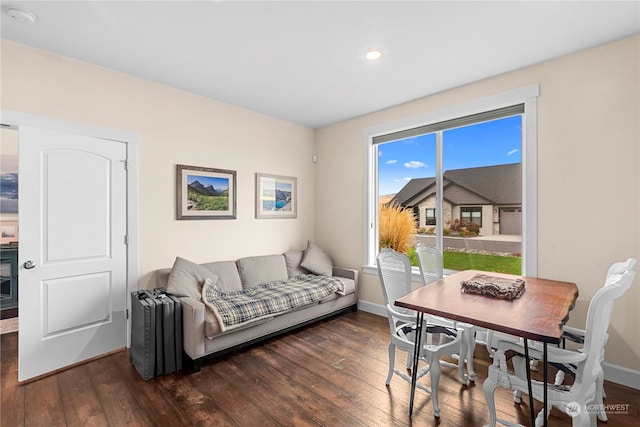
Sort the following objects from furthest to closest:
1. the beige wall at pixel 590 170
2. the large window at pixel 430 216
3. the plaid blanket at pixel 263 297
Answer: the large window at pixel 430 216 → the plaid blanket at pixel 263 297 → the beige wall at pixel 590 170

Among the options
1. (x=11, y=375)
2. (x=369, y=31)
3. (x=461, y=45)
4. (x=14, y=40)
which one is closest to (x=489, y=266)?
(x=461, y=45)

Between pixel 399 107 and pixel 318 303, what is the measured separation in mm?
2647

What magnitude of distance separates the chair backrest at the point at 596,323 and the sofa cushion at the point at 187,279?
9.25ft

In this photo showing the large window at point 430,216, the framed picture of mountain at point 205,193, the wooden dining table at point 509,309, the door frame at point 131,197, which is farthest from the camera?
the large window at point 430,216

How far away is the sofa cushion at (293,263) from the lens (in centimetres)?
415

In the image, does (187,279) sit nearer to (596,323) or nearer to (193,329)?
(193,329)

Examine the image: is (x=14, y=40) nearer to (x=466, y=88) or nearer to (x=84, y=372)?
(x=84, y=372)

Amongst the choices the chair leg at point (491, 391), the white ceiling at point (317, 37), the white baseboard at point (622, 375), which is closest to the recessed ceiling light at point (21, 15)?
the white ceiling at point (317, 37)

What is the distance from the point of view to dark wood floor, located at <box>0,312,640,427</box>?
1.93 m

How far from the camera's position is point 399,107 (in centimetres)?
376

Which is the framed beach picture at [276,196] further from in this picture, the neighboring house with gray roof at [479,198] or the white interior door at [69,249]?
the neighboring house with gray roof at [479,198]

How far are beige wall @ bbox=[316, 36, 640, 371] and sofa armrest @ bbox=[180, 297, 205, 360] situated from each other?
3096mm

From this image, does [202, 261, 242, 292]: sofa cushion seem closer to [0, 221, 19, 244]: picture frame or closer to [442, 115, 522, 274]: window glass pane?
[442, 115, 522, 274]: window glass pane

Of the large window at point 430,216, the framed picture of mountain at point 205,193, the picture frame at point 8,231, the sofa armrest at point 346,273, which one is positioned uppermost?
the framed picture of mountain at point 205,193
